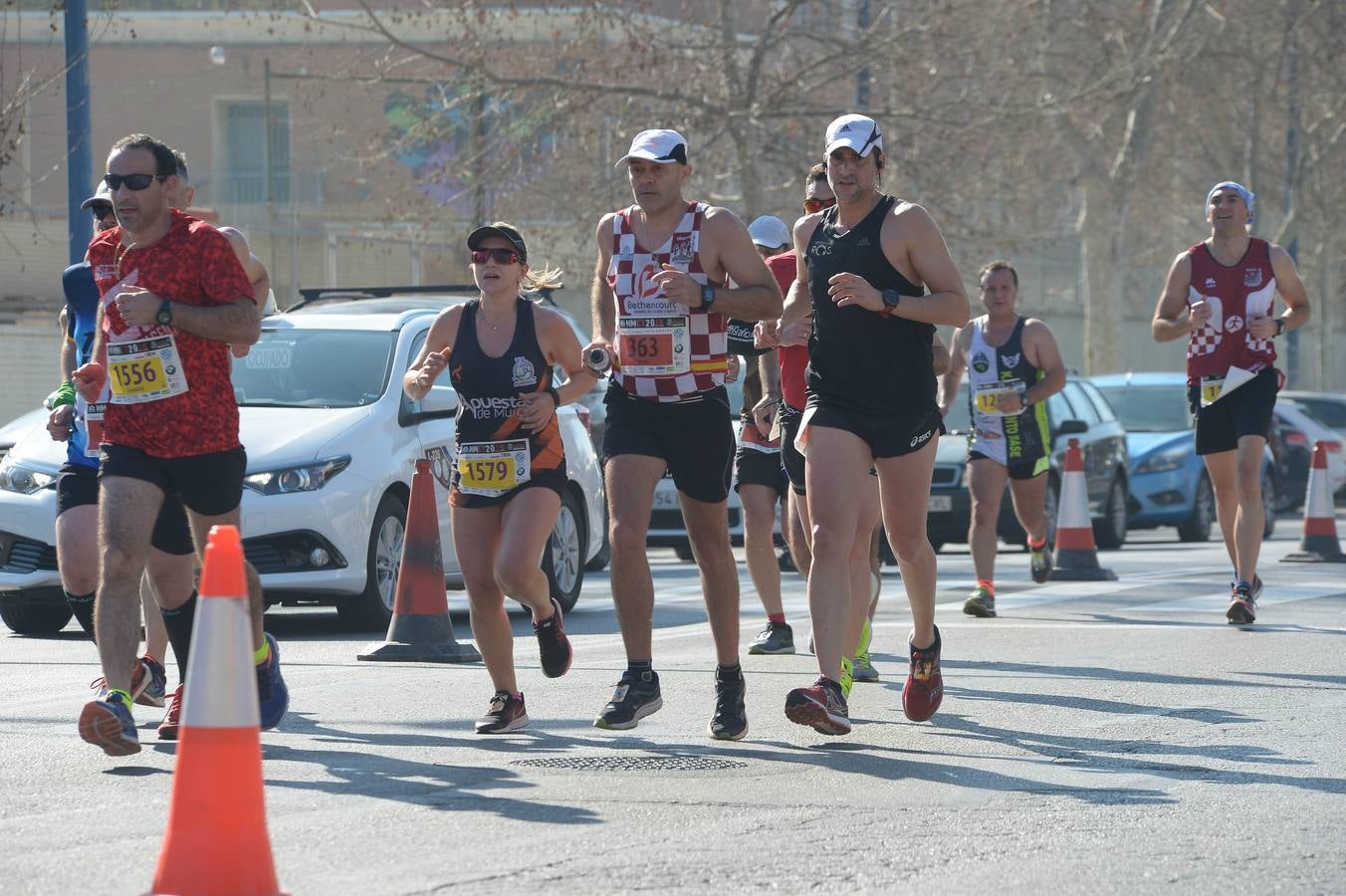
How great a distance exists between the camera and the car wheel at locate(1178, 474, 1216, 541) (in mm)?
22250

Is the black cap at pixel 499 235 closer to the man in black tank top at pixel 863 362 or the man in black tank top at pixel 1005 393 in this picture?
the man in black tank top at pixel 863 362

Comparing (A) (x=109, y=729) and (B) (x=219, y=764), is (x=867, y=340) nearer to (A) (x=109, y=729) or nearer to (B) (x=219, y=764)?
(A) (x=109, y=729)

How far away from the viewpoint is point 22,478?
38.9 ft

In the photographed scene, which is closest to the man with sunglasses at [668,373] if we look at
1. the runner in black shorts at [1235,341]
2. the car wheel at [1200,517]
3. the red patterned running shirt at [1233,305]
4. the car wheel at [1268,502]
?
the runner in black shorts at [1235,341]

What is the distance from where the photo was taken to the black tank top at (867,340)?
302 inches

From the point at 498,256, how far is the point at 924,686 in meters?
2.09

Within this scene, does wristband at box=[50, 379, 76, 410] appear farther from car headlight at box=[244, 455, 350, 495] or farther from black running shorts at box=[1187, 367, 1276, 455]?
black running shorts at box=[1187, 367, 1276, 455]


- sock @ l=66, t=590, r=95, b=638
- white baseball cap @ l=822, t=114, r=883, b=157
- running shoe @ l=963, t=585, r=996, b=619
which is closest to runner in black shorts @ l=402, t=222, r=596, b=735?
white baseball cap @ l=822, t=114, r=883, b=157

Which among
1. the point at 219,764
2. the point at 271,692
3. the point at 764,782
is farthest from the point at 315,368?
the point at 219,764

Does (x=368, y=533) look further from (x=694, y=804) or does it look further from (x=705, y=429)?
(x=694, y=804)

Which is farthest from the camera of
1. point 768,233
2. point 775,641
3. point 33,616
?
point 33,616

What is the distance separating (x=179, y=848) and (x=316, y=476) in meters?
7.03

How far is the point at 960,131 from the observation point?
27672mm

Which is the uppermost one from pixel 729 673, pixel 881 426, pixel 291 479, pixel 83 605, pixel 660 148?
pixel 660 148
